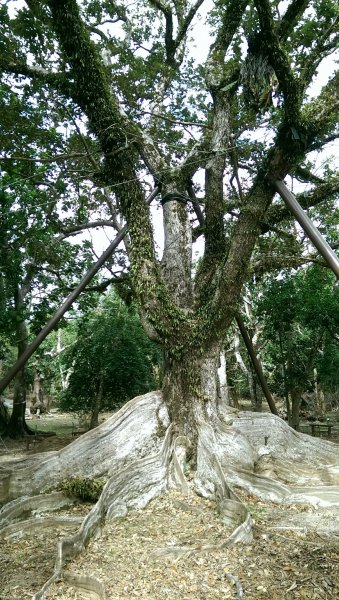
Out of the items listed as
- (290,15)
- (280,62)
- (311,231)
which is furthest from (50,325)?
(290,15)

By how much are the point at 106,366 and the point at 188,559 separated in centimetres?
1149

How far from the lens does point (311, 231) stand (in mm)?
5949

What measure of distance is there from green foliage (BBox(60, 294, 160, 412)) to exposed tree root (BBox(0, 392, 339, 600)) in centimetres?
886

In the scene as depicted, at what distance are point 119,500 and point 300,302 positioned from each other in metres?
9.43

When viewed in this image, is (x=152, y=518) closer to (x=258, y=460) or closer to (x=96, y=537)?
(x=96, y=537)

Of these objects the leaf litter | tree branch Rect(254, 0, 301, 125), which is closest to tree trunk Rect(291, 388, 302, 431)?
the leaf litter

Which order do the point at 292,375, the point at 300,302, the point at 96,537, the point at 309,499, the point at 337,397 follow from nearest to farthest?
the point at 96,537, the point at 309,499, the point at 300,302, the point at 292,375, the point at 337,397

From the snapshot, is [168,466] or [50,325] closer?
[168,466]

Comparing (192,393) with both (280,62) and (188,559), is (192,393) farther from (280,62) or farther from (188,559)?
(280,62)

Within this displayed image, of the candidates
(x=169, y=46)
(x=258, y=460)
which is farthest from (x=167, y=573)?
(x=169, y=46)

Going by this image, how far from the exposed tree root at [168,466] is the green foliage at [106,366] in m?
8.86

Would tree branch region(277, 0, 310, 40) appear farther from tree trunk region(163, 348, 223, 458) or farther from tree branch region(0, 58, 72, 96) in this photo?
tree trunk region(163, 348, 223, 458)

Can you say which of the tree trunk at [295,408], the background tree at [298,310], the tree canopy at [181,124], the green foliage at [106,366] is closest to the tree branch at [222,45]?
the tree canopy at [181,124]

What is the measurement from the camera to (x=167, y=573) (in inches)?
156
